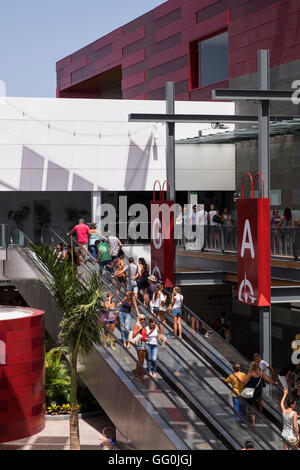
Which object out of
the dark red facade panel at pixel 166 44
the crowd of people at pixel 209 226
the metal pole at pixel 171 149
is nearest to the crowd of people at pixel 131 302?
the metal pole at pixel 171 149

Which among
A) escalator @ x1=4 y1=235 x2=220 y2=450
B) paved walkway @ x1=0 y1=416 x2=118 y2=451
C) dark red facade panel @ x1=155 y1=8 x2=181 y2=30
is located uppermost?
dark red facade panel @ x1=155 y1=8 x2=181 y2=30

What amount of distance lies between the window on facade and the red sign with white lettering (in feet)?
60.0

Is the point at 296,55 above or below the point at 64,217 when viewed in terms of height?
above

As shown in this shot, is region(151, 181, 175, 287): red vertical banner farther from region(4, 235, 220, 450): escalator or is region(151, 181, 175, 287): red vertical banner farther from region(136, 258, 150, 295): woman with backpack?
region(4, 235, 220, 450): escalator

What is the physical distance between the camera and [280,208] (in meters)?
31.2

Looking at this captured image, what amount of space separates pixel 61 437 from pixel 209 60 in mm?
21427

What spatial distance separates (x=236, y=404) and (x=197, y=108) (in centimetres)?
2247

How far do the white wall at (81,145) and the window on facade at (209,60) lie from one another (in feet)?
5.84

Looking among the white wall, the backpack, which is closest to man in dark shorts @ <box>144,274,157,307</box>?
the backpack

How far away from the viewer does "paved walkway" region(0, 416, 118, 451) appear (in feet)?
65.3

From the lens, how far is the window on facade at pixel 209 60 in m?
35.9

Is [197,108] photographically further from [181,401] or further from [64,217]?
[181,401]

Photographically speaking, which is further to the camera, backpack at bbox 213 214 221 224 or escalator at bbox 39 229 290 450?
backpack at bbox 213 214 221 224

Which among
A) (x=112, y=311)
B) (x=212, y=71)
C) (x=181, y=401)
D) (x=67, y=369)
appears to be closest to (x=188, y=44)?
(x=212, y=71)
